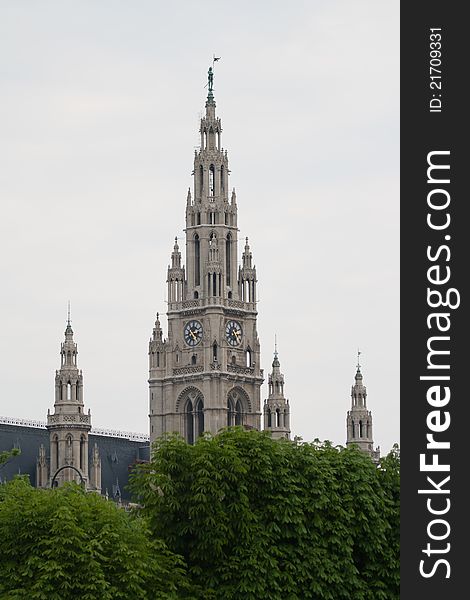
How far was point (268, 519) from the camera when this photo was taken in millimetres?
72500

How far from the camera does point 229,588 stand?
6862 cm

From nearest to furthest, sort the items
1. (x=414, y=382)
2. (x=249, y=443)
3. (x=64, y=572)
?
(x=414, y=382) < (x=64, y=572) < (x=249, y=443)

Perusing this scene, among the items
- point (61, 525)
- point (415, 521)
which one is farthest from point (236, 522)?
point (415, 521)

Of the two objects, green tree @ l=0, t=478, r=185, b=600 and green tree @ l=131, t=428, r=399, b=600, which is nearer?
green tree @ l=0, t=478, r=185, b=600

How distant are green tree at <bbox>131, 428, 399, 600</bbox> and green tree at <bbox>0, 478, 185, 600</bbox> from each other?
1.77 m

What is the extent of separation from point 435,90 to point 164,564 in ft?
115

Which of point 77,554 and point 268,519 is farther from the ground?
point 268,519

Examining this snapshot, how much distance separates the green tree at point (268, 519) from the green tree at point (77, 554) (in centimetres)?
177

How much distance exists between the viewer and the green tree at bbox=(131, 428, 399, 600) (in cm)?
6981

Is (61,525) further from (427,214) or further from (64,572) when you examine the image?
(427,214)

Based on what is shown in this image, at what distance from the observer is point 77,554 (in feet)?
211

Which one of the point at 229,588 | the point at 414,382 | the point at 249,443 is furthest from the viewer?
the point at 249,443

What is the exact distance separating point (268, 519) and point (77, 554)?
34.5 ft

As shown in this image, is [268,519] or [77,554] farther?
[268,519]
